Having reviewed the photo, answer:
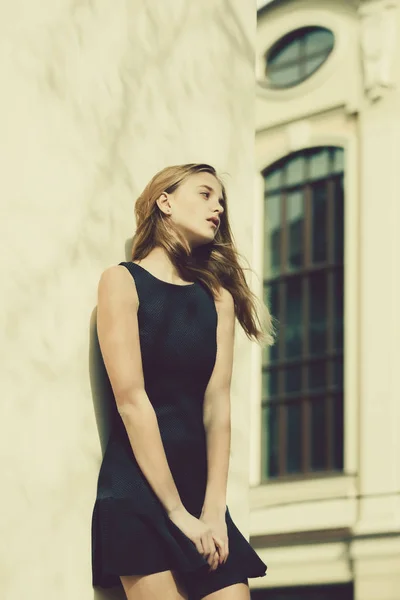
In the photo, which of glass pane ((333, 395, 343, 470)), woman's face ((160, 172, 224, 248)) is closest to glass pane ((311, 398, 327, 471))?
glass pane ((333, 395, 343, 470))

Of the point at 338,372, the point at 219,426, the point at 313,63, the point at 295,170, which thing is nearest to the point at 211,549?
the point at 219,426

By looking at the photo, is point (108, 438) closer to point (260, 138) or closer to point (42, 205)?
point (42, 205)

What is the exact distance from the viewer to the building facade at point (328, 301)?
18031 millimetres

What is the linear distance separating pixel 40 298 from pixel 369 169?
16829 mm

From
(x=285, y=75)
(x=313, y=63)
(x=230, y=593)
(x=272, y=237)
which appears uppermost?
(x=313, y=63)

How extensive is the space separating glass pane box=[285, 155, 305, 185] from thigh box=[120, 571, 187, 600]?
17.7 m

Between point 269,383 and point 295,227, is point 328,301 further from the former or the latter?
point 269,383

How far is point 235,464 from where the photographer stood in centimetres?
339

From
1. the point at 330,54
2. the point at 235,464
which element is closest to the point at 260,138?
the point at 330,54

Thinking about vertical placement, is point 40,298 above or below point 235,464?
above

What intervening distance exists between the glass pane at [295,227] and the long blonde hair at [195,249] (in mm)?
16450

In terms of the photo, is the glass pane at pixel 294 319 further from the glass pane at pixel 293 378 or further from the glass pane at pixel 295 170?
the glass pane at pixel 295 170

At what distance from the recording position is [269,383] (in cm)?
1948

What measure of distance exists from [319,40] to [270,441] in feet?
22.5
